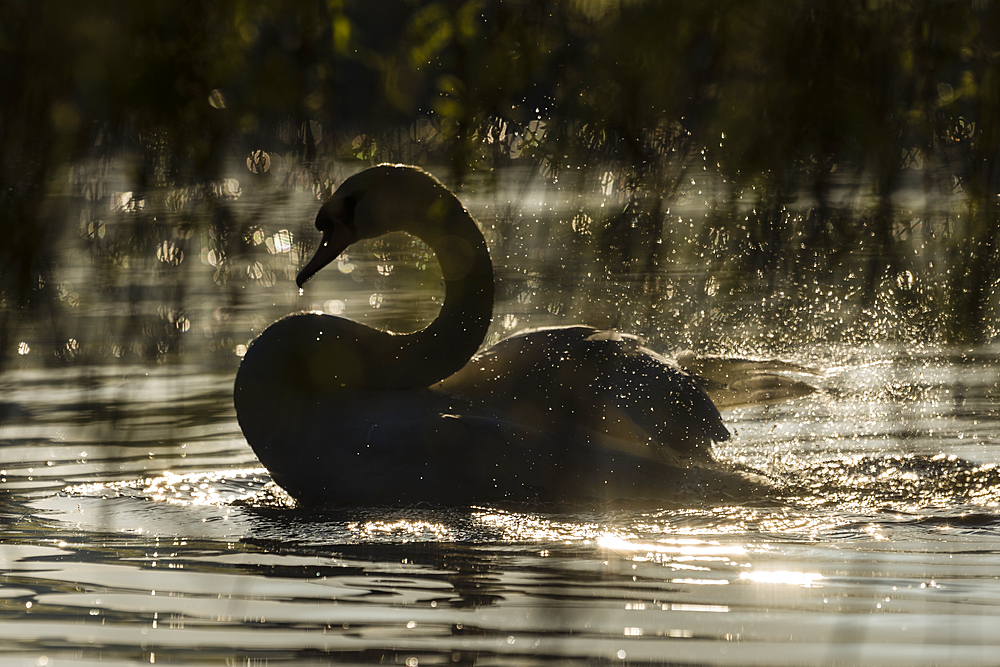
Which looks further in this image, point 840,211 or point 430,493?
point 430,493

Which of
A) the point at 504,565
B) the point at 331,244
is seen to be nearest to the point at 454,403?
the point at 331,244

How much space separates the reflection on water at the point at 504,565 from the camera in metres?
3.84

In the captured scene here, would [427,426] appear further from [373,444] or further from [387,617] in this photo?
[387,617]

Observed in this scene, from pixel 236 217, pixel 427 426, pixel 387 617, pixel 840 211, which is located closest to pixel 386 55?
pixel 236 217

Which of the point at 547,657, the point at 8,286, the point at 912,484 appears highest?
the point at 8,286

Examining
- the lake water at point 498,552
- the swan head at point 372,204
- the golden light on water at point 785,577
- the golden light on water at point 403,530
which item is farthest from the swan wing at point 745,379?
the golden light on water at point 785,577

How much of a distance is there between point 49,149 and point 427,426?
317cm

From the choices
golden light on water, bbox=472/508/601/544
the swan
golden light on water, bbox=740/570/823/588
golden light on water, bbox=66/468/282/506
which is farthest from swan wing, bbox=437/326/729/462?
golden light on water, bbox=740/570/823/588

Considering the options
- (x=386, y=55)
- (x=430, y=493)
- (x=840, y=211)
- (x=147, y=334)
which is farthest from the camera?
(x=147, y=334)

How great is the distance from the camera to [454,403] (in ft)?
20.0

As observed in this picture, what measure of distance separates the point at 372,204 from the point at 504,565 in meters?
2.02

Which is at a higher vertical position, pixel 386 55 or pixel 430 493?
pixel 386 55

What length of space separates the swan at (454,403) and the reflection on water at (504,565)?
13 cm

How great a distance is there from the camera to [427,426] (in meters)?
5.68
